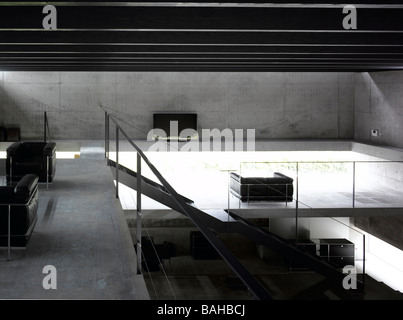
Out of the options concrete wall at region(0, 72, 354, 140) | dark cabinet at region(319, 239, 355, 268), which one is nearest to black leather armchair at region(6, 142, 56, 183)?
dark cabinet at region(319, 239, 355, 268)

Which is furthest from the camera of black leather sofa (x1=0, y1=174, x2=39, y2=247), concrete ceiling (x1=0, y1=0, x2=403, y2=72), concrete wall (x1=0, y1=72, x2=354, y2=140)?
concrete wall (x1=0, y1=72, x2=354, y2=140)

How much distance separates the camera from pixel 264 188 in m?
8.97

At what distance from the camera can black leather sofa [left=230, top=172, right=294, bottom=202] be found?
879 centimetres

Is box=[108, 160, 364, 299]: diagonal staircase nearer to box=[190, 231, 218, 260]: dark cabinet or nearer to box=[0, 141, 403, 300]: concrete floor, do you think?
box=[0, 141, 403, 300]: concrete floor

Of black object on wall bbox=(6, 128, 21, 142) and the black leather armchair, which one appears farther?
black object on wall bbox=(6, 128, 21, 142)

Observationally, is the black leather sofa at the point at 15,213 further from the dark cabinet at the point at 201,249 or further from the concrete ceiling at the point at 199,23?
the dark cabinet at the point at 201,249

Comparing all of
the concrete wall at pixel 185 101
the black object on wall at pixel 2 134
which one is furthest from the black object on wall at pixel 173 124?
the black object on wall at pixel 2 134

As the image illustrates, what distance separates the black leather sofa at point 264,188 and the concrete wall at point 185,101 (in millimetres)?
4010

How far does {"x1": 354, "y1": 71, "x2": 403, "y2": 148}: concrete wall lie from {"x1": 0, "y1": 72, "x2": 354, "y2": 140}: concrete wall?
0.36 metres

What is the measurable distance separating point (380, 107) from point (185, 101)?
13.4 feet

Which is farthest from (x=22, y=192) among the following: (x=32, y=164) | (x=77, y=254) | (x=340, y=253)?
(x=340, y=253)

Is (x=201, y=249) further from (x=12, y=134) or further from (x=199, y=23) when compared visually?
(x=199, y=23)
